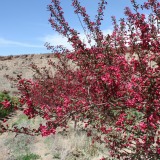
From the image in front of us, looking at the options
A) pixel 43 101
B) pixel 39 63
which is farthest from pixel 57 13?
pixel 39 63

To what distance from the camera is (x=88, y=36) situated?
266 inches

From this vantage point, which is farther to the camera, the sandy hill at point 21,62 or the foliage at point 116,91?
the sandy hill at point 21,62

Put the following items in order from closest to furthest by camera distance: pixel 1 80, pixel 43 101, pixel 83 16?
1. pixel 83 16
2. pixel 43 101
3. pixel 1 80

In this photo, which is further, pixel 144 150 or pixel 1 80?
pixel 1 80

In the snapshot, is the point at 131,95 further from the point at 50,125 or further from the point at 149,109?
the point at 50,125

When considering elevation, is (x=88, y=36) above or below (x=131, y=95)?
above

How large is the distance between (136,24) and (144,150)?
2.13 m

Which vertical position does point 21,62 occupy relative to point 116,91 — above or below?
above

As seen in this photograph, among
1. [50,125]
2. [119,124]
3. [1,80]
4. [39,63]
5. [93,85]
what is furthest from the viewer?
[39,63]

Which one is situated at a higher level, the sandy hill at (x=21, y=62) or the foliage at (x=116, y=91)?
the sandy hill at (x=21, y=62)

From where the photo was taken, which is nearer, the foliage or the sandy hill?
the foliage

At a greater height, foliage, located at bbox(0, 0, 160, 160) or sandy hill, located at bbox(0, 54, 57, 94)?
sandy hill, located at bbox(0, 54, 57, 94)

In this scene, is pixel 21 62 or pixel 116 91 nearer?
pixel 116 91

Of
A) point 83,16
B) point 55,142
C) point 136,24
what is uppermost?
point 83,16
